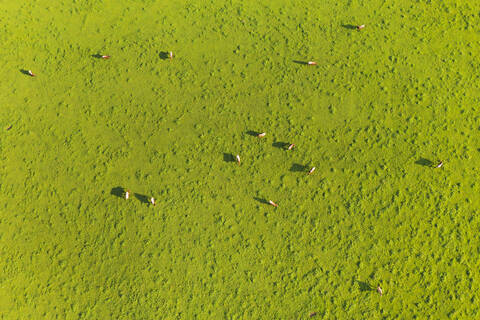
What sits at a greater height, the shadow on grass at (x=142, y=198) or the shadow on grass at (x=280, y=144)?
the shadow on grass at (x=280, y=144)

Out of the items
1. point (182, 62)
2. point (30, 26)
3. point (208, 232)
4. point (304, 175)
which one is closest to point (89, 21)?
point (30, 26)

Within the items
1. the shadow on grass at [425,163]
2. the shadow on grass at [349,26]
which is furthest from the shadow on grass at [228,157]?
the shadow on grass at [349,26]

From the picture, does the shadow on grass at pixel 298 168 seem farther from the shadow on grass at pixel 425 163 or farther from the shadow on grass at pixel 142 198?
the shadow on grass at pixel 142 198

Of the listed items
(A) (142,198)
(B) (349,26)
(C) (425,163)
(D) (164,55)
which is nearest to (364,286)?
(C) (425,163)

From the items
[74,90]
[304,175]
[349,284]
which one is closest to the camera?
[349,284]

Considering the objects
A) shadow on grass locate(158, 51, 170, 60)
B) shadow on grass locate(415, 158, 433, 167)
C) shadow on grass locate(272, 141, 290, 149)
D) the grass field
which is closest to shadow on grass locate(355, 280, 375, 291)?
the grass field

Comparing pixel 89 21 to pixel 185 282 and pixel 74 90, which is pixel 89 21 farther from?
pixel 185 282
